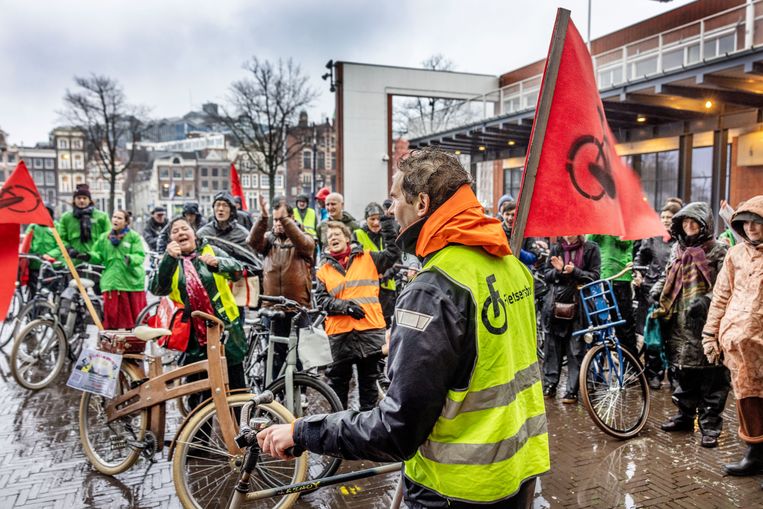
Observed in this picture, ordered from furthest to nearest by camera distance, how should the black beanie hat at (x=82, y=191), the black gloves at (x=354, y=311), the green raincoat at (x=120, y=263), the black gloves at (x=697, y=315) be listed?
1. the black beanie hat at (x=82, y=191)
2. the green raincoat at (x=120, y=263)
3. the black gloves at (x=697, y=315)
4. the black gloves at (x=354, y=311)

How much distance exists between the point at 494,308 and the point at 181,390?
115 inches

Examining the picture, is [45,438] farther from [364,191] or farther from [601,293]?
[364,191]

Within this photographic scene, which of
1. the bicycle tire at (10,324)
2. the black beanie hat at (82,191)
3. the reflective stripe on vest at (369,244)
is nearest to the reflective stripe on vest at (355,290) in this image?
the reflective stripe on vest at (369,244)

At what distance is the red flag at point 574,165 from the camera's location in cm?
249

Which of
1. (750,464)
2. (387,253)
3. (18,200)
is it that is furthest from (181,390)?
(750,464)

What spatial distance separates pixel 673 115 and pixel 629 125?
7.18ft

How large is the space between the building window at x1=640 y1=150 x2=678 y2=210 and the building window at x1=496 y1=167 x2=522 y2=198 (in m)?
6.65

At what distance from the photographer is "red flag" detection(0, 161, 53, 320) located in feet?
16.0

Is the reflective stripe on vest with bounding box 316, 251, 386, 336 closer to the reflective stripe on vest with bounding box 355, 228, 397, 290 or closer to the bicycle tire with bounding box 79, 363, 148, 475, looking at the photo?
the reflective stripe on vest with bounding box 355, 228, 397, 290

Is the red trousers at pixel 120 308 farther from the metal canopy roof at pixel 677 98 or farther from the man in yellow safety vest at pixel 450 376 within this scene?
the man in yellow safety vest at pixel 450 376

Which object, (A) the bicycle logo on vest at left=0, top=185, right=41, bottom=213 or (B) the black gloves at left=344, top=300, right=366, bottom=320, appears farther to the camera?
(A) the bicycle logo on vest at left=0, top=185, right=41, bottom=213

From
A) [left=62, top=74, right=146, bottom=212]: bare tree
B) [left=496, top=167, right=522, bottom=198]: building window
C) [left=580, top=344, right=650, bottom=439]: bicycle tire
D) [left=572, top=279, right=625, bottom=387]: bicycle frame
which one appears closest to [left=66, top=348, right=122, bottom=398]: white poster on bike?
[left=580, top=344, right=650, bottom=439]: bicycle tire

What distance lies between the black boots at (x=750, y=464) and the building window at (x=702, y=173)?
13.7 metres

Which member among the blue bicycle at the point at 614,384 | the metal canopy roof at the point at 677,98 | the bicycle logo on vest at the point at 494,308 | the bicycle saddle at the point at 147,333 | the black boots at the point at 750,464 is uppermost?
the metal canopy roof at the point at 677,98
